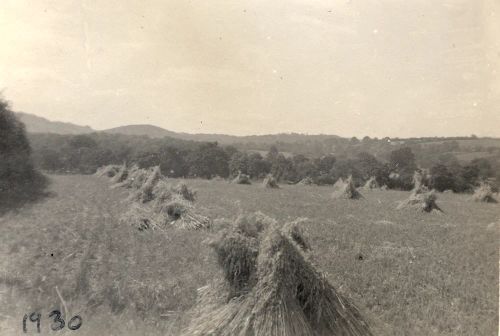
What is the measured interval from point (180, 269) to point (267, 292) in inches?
124

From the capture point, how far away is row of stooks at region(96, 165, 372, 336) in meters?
4.42

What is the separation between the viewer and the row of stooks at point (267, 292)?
4.42 m

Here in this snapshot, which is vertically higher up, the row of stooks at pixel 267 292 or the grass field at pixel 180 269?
the row of stooks at pixel 267 292

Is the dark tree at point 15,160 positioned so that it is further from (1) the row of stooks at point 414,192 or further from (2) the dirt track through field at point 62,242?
(1) the row of stooks at point 414,192

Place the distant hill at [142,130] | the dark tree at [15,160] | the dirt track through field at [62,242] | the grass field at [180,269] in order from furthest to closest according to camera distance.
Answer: the dark tree at [15,160] → the distant hill at [142,130] → the dirt track through field at [62,242] → the grass field at [180,269]

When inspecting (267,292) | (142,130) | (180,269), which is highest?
(142,130)

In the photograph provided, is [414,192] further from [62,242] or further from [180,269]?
[62,242]

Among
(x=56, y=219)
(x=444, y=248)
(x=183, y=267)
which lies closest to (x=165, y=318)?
(x=183, y=267)

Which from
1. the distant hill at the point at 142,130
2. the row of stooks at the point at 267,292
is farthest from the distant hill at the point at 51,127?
the row of stooks at the point at 267,292

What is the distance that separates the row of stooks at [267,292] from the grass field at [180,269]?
1.16 ft

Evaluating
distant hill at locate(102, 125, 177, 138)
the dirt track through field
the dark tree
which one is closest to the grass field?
the dirt track through field

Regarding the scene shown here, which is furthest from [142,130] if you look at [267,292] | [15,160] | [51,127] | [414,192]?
[414,192]

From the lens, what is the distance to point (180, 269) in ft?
23.8

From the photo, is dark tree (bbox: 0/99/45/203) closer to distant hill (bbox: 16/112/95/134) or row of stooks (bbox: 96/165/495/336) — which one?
distant hill (bbox: 16/112/95/134)
